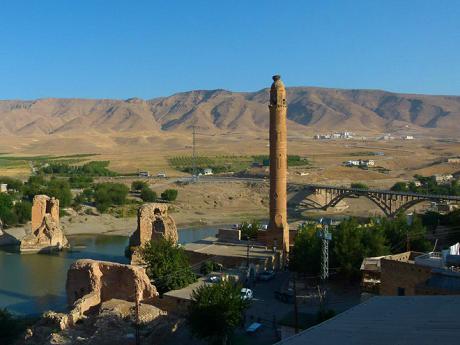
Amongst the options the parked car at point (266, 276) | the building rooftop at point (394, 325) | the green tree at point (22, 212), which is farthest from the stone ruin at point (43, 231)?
the building rooftop at point (394, 325)

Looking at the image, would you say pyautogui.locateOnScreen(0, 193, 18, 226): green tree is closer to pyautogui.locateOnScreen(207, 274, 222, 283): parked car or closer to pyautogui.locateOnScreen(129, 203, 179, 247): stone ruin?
pyautogui.locateOnScreen(129, 203, 179, 247): stone ruin

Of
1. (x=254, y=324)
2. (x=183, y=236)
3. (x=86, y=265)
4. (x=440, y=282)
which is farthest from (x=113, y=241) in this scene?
(x=440, y=282)

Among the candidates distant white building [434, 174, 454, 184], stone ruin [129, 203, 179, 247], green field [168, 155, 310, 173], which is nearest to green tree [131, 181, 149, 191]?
green field [168, 155, 310, 173]

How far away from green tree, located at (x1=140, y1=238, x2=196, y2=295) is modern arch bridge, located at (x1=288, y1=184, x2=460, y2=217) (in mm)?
39167

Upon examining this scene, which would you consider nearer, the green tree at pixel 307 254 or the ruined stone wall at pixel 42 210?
the green tree at pixel 307 254

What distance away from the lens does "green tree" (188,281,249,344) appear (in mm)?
18891

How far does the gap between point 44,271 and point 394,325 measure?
31.9 metres

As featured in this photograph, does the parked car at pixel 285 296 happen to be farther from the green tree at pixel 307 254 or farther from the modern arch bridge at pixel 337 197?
the modern arch bridge at pixel 337 197

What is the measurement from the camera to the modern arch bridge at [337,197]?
64.6 meters

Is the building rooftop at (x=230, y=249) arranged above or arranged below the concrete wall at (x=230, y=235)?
below

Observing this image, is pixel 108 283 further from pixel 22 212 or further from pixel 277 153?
pixel 22 212

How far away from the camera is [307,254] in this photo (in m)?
28.3

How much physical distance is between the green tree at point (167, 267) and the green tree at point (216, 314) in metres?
7.20

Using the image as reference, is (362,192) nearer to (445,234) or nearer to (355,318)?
(445,234)
